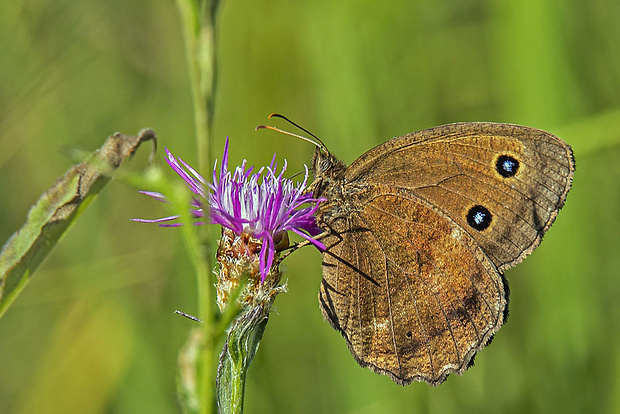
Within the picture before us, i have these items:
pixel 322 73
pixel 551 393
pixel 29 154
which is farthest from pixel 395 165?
pixel 29 154

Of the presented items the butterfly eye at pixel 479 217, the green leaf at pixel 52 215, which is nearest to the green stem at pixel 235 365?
the green leaf at pixel 52 215

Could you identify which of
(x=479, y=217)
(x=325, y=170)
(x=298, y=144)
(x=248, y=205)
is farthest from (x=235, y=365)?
(x=298, y=144)

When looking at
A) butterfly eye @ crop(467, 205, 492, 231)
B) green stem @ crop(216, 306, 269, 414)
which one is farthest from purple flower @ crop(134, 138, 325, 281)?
butterfly eye @ crop(467, 205, 492, 231)

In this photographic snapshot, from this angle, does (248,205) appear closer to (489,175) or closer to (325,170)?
(325,170)

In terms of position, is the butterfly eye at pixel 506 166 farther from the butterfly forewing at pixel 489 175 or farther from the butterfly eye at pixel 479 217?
the butterfly eye at pixel 479 217

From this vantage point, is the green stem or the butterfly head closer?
the green stem

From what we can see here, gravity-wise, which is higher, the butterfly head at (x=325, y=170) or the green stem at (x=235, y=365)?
the butterfly head at (x=325, y=170)

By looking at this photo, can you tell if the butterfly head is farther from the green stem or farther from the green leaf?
the green leaf
